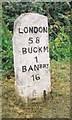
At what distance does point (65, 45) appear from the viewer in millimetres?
3414

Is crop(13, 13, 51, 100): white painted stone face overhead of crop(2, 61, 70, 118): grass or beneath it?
overhead

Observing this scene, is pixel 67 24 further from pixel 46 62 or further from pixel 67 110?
pixel 67 110

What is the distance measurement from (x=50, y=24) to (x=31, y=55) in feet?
0.96

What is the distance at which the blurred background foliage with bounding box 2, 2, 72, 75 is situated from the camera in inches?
130

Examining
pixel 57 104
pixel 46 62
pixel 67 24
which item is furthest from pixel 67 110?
pixel 67 24

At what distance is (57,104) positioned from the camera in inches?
135

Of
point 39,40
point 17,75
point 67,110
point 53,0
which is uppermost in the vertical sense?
point 53,0

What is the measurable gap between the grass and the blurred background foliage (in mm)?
89

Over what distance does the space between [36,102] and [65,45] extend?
503 mm

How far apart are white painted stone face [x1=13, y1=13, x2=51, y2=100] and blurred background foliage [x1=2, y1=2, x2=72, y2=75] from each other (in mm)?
51

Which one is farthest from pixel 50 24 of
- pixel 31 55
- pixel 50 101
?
pixel 50 101

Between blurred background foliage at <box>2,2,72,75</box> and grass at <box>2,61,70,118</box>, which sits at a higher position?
blurred background foliage at <box>2,2,72,75</box>

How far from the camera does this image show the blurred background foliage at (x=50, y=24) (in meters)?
3.30

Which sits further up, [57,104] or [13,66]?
[13,66]
